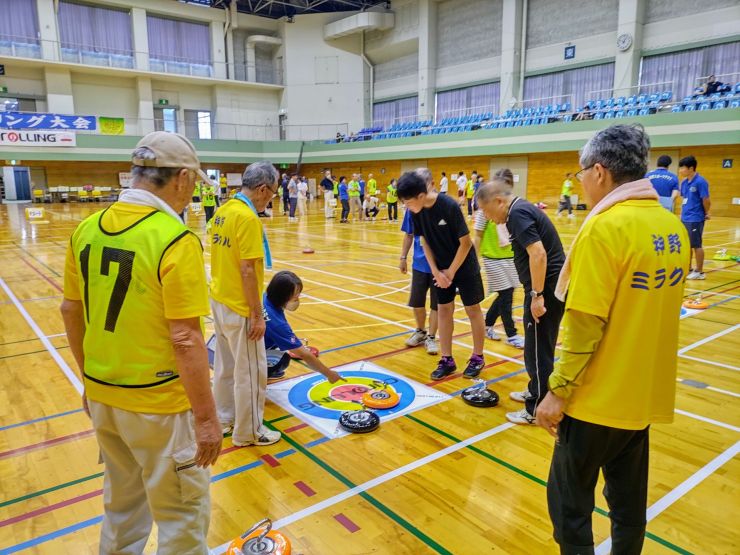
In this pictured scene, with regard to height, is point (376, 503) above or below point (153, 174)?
below

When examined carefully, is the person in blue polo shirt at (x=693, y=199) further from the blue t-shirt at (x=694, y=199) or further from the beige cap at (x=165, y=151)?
the beige cap at (x=165, y=151)

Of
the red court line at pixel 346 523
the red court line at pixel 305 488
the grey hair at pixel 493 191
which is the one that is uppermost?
the grey hair at pixel 493 191

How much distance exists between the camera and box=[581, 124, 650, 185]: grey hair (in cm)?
193

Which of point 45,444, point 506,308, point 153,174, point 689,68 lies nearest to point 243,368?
point 45,444

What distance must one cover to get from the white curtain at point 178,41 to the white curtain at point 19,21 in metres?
5.95

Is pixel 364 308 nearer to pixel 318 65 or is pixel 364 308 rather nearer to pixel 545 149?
pixel 545 149

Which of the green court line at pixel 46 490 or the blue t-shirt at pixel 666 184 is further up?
the blue t-shirt at pixel 666 184

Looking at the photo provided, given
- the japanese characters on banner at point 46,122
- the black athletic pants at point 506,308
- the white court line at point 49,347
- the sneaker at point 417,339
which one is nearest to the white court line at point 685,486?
the black athletic pants at point 506,308

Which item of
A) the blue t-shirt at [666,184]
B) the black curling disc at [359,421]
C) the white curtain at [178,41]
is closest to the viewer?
the black curling disc at [359,421]

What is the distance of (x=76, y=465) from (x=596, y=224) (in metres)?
3.54

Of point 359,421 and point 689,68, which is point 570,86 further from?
point 359,421

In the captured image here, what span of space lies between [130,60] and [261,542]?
34903mm

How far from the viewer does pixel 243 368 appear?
3.64 meters

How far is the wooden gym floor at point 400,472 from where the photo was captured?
9.14 ft
